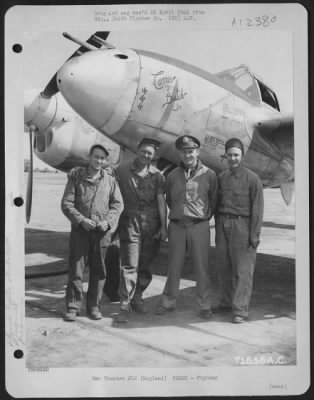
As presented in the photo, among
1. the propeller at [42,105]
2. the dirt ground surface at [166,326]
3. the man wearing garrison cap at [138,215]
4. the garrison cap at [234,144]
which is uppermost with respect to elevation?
the propeller at [42,105]

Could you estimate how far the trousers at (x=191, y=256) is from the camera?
2.60 meters

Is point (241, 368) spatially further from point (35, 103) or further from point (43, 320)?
point (35, 103)

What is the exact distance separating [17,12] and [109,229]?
1454 mm

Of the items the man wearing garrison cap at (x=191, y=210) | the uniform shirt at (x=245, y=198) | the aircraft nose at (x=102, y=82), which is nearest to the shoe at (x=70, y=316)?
the man wearing garrison cap at (x=191, y=210)

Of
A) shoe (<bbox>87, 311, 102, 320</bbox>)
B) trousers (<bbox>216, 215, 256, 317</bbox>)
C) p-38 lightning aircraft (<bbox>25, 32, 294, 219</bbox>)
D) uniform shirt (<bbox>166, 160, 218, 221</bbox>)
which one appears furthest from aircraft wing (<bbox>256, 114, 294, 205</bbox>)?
shoe (<bbox>87, 311, 102, 320</bbox>)

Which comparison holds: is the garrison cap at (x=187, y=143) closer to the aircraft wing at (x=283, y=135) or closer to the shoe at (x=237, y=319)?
the aircraft wing at (x=283, y=135)

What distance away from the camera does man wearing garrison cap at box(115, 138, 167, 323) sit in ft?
8.61

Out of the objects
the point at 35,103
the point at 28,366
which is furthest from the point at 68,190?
the point at 28,366

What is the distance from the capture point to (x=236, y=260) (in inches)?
104

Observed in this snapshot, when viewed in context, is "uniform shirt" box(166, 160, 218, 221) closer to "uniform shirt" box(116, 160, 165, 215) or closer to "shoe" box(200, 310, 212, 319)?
"uniform shirt" box(116, 160, 165, 215)

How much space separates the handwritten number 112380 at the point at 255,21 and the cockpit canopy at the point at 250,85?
9.9 inches

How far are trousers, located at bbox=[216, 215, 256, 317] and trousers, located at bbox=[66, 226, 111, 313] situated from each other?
71 centimetres

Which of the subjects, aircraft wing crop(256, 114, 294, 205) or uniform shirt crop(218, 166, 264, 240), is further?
aircraft wing crop(256, 114, 294, 205)

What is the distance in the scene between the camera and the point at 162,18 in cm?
263
